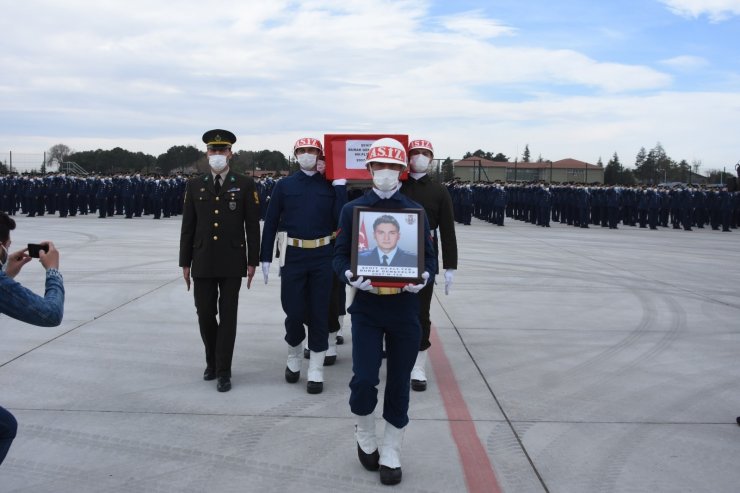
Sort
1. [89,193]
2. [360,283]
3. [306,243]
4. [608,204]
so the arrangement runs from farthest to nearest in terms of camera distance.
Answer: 1. [89,193]
2. [608,204]
3. [306,243]
4. [360,283]

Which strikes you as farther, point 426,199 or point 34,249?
point 426,199

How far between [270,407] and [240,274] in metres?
1.14

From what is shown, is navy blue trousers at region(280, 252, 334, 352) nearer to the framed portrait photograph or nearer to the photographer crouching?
the framed portrait photograph

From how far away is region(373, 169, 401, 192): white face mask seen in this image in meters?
3.94

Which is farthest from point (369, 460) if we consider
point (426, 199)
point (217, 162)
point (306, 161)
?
point (217, 162)

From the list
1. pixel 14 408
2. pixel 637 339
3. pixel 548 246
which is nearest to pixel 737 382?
pixel 637 339

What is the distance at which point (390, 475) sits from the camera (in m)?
3.76

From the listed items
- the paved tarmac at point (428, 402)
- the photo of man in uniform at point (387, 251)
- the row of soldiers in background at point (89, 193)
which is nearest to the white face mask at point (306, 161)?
the paved tarmac at point (428, 402)

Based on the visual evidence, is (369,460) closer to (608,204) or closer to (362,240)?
(362,240)

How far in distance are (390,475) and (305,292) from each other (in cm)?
219

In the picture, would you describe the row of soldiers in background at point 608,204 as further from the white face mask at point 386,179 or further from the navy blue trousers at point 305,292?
the white face mask at point 386,179

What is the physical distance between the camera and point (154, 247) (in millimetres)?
15477

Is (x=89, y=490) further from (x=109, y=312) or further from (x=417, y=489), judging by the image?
(x=109, y=312)

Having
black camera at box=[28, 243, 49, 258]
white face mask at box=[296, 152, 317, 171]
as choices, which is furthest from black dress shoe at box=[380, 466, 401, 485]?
white face mask at box=[296, 152, 317, 171]
